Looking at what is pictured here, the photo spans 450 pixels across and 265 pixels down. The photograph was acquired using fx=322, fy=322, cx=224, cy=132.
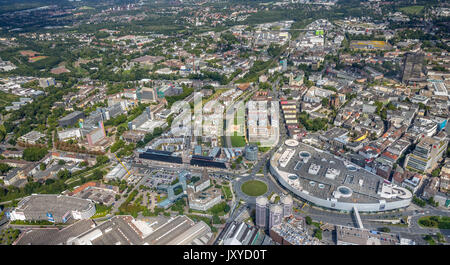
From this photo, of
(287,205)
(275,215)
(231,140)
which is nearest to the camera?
(275,215)

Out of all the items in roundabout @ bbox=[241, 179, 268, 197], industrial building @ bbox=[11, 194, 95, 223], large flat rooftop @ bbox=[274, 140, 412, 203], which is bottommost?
industrial building @ bbox=[11, 194, 95, 223]

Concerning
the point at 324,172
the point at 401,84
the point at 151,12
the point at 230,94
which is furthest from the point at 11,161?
the point at 151,12

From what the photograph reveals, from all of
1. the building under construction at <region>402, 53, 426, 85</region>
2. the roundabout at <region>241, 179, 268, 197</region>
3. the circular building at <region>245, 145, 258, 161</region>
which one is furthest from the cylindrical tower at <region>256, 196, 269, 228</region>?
the building under construction at <region>402, 53, 426, 85</region>

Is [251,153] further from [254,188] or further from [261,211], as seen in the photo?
[261,211]

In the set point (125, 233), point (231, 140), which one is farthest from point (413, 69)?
point (125, 233)

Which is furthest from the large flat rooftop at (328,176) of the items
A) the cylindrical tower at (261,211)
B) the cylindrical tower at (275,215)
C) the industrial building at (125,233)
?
the industrial building at (125,233)

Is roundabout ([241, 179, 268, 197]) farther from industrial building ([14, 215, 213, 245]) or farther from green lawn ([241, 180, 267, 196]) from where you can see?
industrial building ([14, 215, 213, 245])
